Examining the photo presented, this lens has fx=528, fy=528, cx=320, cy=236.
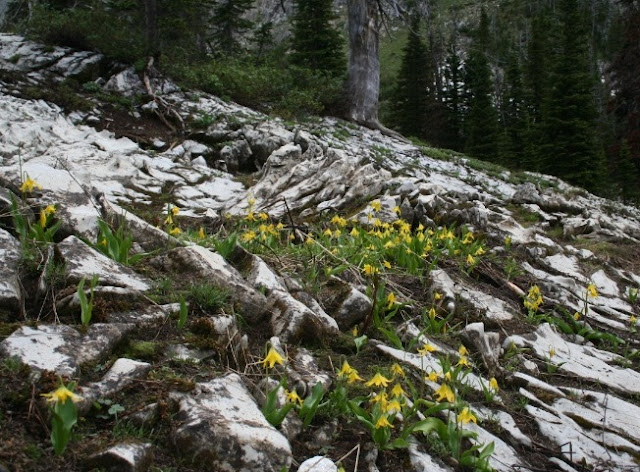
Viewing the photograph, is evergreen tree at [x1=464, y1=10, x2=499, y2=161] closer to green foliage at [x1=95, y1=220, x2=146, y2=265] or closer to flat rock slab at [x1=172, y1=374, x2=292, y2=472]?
green foliage at [x1=95, y1=220, x2=146, y2=265]

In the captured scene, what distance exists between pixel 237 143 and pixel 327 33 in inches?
447

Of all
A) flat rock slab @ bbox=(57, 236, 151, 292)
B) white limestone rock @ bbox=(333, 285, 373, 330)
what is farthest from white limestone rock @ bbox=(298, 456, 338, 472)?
white limestone rock @ bbox=(333, 285, 373, 330)

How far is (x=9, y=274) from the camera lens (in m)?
2.67

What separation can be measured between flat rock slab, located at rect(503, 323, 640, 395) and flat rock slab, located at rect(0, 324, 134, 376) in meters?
2.92

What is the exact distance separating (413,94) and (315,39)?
15644 mm

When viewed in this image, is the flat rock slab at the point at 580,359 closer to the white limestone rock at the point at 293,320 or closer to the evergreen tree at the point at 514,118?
the white limestone rock at the point at 293,320

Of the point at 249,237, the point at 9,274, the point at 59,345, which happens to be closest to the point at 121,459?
the point at 59,345

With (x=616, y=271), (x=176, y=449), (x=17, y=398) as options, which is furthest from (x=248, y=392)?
(x=616, y=271)

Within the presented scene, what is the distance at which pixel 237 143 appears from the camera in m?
10.2

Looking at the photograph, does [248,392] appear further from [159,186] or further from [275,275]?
[159,186]

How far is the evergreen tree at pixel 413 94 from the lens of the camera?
33969mm

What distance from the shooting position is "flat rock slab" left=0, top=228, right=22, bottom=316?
2.54m

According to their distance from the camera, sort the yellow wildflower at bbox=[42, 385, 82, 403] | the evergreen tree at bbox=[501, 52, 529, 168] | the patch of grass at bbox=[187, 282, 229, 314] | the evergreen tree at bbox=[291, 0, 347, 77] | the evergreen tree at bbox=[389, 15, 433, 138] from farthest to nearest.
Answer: the evergreen tree at bbox=[389, 15, 433, 138] → the evergreen tree at bbox=[501, 52, 529, 168] → the evergreen tree at bbox=[291, 0, 347, 77] → the patch of grass at bbox=[187, 282, 229, 314] → the yellow wildflower at bbox=[42, 385, 82, 403]

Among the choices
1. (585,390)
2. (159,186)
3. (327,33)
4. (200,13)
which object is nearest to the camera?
(585,390)
